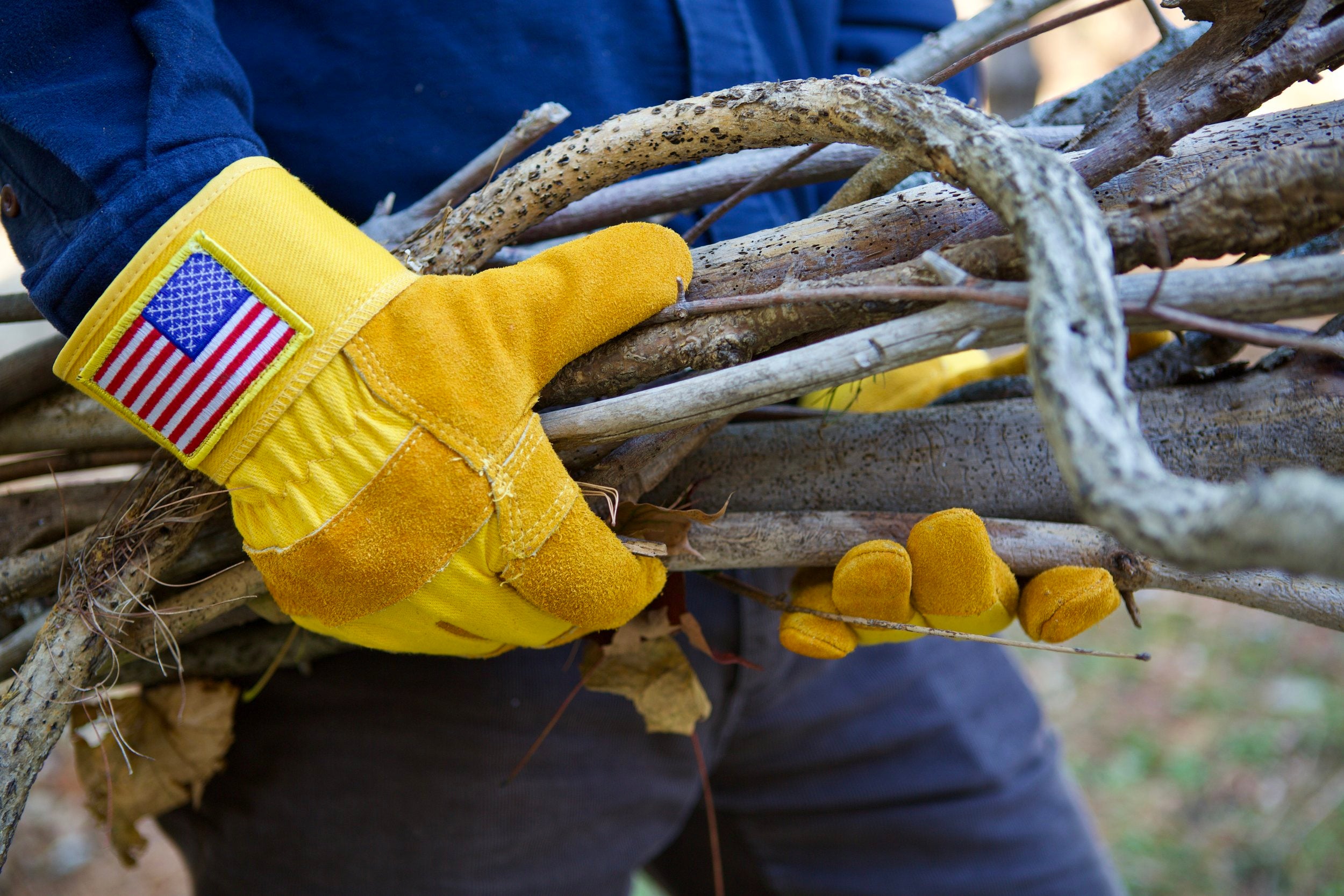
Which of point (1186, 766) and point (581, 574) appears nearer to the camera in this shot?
point (581, 574)

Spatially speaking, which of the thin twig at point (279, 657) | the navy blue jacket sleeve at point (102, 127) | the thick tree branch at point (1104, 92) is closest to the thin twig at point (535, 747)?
the thin twig at point (279, 657)

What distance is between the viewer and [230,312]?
639 mm

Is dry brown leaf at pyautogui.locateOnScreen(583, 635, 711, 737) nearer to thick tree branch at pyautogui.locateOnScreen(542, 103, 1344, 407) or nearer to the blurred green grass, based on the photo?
thick tree branch at pyautogui.locateOnScreen(542, 103, 1344, 407)

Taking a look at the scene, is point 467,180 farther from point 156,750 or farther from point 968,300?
point 156,750

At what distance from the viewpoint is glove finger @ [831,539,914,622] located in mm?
706

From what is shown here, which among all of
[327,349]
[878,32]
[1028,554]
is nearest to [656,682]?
[1028,554]

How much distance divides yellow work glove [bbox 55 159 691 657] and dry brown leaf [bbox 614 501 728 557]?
11 cm

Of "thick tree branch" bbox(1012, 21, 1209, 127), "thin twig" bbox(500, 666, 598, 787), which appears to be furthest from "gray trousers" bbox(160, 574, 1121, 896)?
"thick tree branch" bbox(1012, 21, 1209, 127)

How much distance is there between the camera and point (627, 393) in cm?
71

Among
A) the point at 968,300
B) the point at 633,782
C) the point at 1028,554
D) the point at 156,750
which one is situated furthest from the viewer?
the point at 633,782

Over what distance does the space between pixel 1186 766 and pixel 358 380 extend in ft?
8.62

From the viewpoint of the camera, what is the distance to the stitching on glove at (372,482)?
0.63 m

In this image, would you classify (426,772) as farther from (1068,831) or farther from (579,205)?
(1068,831)

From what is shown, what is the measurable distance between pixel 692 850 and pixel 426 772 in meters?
0.65
